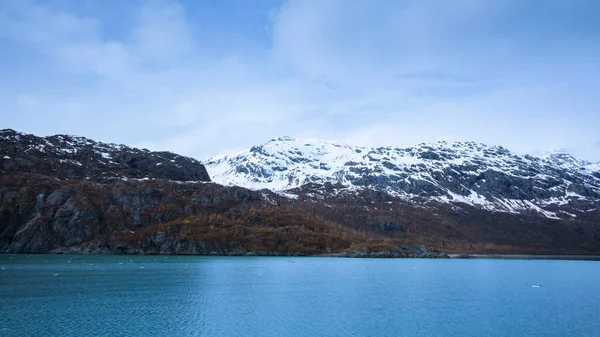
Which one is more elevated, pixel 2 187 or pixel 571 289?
pixel 2 187

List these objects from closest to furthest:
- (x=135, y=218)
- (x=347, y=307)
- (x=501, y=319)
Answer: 1. (x=501, y=319)
2. (x=347, y=307)
3. (x=135, y=218)

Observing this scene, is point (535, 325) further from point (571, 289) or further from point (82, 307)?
point (82, 307)

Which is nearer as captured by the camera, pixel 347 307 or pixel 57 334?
pixel 57 334

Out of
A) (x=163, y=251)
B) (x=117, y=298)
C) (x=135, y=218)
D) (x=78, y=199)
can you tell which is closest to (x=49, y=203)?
(x=78, y=199)

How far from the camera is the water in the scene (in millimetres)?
48469

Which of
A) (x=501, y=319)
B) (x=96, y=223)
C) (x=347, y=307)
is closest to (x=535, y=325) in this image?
(x=501, y=319)

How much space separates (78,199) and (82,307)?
148890mm

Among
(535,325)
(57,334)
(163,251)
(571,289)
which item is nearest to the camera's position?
(57,334)

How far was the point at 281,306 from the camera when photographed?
206ft

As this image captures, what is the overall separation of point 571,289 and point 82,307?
3290 inches

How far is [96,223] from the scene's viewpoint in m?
189

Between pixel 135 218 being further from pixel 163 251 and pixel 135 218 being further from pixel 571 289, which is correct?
pixel 571 289

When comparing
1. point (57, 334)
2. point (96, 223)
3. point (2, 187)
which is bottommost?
point (57, 334)

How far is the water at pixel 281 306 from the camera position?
48469 millimetres
